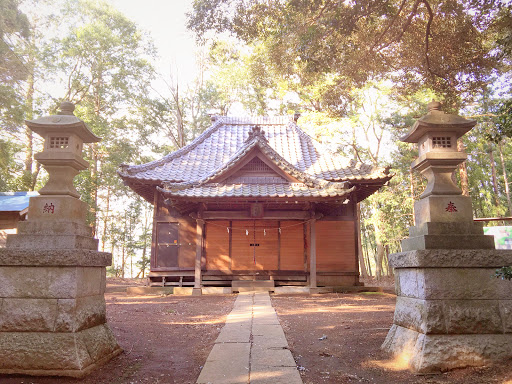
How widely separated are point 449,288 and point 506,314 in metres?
0.67

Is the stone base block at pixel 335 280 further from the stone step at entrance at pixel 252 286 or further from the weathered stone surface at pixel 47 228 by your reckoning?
the weathered stone surface at pixel 47 228

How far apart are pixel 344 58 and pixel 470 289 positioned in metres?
6.42

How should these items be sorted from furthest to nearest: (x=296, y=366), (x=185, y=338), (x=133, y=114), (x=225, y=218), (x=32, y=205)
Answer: (x=133, y=114) < (x=225, y=218) < (x=185, y=338) < (x=32, y=205) < (x=296, y=366)

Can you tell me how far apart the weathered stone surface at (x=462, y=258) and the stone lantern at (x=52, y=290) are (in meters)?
3.91

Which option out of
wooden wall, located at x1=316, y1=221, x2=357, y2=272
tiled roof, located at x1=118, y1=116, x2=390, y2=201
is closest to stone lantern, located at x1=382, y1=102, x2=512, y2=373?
tiled roof, located at x1=118, y1=116, x2=390, y2=201

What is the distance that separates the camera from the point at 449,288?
401cm

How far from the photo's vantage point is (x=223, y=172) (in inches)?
516

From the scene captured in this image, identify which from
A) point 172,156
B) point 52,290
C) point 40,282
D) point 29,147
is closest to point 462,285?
point 52,290

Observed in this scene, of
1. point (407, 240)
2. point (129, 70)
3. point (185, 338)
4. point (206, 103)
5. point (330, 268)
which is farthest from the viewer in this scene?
point (206, 103)

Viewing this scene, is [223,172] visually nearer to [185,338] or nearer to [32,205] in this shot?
[185,338]

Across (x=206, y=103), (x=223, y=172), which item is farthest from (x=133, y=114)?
(x=223, y=172)

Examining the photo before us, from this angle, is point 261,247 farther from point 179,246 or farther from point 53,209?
point 53,209

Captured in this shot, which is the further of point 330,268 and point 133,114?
point 133,114

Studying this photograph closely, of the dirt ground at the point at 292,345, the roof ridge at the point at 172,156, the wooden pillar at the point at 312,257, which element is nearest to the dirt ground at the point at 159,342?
the dirt ground at the point at 292,345
